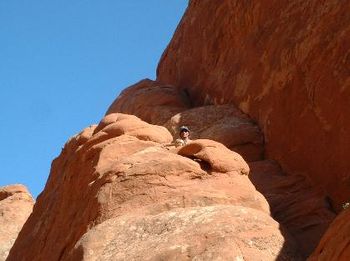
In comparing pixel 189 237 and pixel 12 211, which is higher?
pixel 12 211

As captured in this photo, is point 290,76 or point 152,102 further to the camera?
point 152,102

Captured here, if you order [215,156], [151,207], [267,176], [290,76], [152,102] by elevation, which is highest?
[152,102]

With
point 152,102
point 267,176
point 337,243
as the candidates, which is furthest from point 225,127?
point 337,243

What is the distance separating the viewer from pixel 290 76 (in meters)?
19.3

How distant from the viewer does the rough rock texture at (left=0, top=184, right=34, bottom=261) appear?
30578 millimetres

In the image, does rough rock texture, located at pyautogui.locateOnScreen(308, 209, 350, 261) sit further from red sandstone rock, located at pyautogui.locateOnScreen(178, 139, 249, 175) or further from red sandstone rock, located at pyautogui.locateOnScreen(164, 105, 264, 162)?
red sandstone rock, located at pyautogui.locateOnScreen(164, 105, 264, 162)

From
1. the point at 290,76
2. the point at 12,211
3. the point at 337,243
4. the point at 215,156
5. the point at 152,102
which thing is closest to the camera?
the point at 337,243

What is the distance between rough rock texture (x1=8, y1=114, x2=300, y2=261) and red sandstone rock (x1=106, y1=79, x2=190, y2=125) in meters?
6.37

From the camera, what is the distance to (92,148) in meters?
17.4

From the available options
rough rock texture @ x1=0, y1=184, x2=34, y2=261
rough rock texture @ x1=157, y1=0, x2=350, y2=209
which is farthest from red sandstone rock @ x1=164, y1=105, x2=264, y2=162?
rough rock texture @ x1=0, y1=184, x2=34, y2=261

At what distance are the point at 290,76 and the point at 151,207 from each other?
26.2ft

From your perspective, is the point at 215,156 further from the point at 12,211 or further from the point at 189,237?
the point at 12,211

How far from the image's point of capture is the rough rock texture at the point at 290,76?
16.9 metres

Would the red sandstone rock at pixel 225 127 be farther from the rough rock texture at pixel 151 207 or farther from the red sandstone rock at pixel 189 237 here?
the red sandstone rock at pixel 189 237
